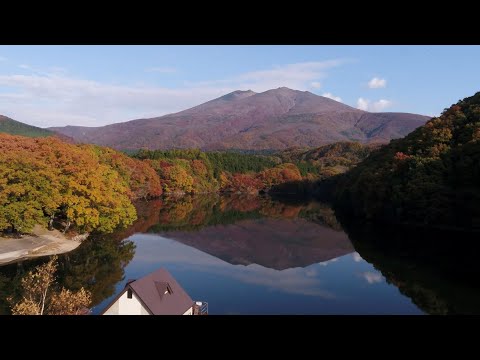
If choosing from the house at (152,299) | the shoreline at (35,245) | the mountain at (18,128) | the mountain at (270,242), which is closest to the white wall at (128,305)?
the house at (152,299)

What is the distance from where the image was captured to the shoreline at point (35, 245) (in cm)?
2271

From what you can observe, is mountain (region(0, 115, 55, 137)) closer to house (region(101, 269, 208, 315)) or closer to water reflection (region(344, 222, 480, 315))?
water reflection (region(344, 222, 480, 315))

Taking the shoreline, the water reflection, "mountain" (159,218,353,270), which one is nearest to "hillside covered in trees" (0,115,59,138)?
"mountain" (159,218,353,270)

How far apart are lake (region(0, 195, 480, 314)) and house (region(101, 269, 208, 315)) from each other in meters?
3.54

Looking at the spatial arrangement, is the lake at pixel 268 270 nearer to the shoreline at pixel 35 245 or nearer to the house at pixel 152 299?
the shoreline at pixel 35 245

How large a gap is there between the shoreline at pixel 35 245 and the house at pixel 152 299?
11.3m

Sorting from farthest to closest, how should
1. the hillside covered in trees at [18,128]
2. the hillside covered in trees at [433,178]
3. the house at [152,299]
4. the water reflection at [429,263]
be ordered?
the hillside covered in trees at [18,128], the hillside covered in trees at [433,178], the water reflection at [429,263], the house at [152,299]

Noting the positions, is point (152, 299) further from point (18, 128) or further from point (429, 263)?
point (18, 128)

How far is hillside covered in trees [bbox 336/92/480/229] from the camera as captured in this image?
3244cm
